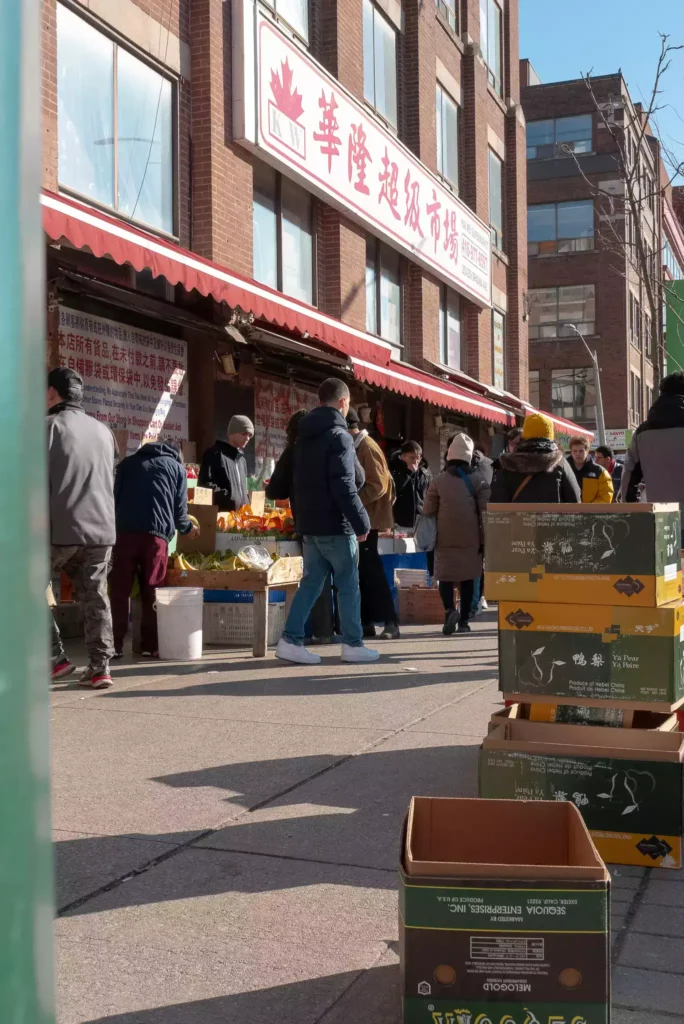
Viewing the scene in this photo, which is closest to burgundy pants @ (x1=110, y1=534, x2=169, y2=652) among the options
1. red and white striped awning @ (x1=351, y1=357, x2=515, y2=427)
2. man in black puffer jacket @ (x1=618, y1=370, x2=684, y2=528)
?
man in black puffer jacket @ (x1=618, y1=370, x2=684, y2=528)

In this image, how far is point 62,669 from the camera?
7.13 meters

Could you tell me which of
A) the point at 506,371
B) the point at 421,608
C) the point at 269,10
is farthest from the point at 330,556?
the point at 506,371

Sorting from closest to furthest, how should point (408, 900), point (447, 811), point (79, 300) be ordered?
point (408, 900)
point (447, 811)
point (79, 300)

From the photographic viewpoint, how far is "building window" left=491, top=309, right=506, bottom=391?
79.0 feet

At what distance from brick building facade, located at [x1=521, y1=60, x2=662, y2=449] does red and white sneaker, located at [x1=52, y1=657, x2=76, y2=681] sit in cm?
4690

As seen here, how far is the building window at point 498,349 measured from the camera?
79.0ft

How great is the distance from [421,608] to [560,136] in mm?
49012

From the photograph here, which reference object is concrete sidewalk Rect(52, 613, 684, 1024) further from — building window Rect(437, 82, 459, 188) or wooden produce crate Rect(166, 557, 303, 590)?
building window Rect(437, 82, 459, 188)

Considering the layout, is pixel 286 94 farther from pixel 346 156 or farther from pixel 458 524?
pixel 458 524

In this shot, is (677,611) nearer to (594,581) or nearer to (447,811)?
(594,581)

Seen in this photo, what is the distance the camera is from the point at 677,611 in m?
4.09

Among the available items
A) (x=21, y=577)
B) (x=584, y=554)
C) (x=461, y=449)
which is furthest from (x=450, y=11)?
(x=21, y=577)

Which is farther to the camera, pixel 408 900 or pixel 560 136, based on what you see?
pixel 560 136

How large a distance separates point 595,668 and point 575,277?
5198 cm
